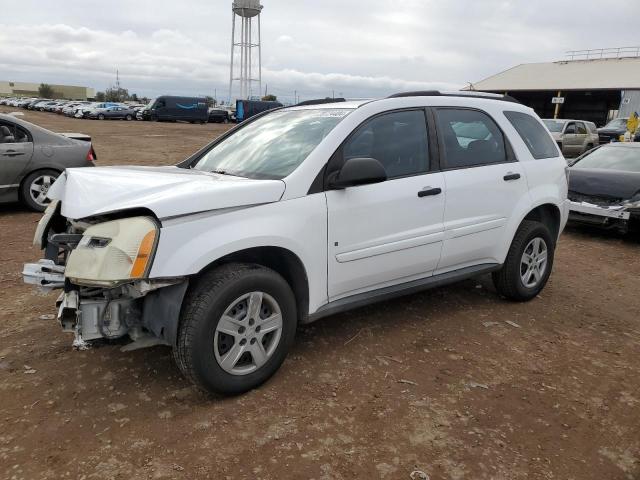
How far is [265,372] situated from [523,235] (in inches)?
107

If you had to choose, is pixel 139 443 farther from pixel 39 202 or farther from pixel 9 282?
pixel 39 202

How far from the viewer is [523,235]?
15.2 ft

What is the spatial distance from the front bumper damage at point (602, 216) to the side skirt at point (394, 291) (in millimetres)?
3895

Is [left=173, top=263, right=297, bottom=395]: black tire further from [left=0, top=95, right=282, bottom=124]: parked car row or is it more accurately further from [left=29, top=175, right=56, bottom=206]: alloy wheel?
[left=0, top=95, right=282, bottom=124]: parked car row

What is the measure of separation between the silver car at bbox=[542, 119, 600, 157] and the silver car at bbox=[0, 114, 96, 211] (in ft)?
53.2

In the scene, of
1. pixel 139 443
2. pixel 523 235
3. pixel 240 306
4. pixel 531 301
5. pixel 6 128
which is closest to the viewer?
pixel 139 443

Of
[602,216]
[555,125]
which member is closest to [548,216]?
[602,216]

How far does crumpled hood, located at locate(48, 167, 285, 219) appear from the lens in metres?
2.81

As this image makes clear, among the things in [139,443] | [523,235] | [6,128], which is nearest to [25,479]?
[139,443]

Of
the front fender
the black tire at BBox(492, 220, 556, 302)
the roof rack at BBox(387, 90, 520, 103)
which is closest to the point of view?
the front fender

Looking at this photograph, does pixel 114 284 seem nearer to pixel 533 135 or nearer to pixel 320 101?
pixel 320 101

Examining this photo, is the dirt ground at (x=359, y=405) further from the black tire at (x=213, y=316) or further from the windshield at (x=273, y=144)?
the windshield at (x=273, y=144)

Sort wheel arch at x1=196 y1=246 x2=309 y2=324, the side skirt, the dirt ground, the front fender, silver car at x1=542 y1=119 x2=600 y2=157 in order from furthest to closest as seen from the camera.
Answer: silver car at x1=542 y1=119 x2=600 y2=157
the side skirt
wheel arch at x1=196 y1=246 x2=309 y2=324
the front fender
the dirt ground

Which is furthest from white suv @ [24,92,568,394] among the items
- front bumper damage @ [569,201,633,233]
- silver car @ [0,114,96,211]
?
silver car @ [0,114,96,211]
